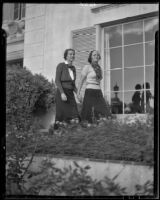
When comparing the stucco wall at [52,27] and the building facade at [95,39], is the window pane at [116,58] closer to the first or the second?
the building facade at [95,39]

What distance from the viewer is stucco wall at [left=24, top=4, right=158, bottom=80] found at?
7.04 feet

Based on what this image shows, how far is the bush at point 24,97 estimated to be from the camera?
6.86 ft

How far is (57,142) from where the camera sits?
2.03 m

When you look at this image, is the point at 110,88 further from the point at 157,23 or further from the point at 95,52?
the point at 157,23

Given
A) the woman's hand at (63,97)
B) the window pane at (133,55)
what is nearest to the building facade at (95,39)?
the window pane at (133,55)

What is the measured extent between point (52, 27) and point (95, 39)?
349 mm

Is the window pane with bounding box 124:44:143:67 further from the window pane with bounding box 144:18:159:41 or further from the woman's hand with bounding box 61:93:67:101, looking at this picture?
the woman's hand with bounding box 61:93:67:101

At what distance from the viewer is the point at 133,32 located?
209cm

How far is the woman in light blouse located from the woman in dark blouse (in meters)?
0.06

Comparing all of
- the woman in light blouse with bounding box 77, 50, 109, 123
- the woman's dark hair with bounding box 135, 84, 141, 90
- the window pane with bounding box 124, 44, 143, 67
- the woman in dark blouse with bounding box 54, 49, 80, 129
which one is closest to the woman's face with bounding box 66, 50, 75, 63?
the woman in dark blouse with bounding box 54, 49, 80, 129

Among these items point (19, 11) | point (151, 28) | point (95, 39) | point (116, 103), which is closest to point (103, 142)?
point (116, 103)

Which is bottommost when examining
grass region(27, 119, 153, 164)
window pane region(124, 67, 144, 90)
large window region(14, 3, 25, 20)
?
grass region(27, 119, 153, 164)

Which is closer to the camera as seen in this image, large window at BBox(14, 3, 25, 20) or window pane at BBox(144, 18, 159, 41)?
window pane at BBox(144, 18, 159, 41)

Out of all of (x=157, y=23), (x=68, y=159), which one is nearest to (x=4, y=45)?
(x=68, y=159)
